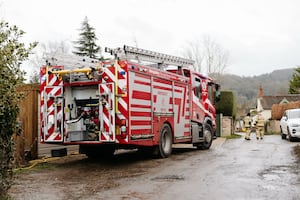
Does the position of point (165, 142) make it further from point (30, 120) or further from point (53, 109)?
point (30, 120)

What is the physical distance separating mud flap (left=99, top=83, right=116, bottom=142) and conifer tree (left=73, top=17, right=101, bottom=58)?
95.6 ft

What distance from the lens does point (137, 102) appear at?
10.9 meters

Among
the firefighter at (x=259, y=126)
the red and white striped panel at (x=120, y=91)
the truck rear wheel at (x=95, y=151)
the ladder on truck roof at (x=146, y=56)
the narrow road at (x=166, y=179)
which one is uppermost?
the ladder on truck roof at (x=146, y=56)

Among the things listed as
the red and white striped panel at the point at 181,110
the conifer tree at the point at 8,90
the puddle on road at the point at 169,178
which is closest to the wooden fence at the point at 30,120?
the red and white striped panel at the point at 181,110

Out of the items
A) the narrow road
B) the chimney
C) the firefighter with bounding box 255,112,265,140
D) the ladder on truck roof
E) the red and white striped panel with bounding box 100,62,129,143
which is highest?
the chimney

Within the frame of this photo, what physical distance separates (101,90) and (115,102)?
1.59 ft

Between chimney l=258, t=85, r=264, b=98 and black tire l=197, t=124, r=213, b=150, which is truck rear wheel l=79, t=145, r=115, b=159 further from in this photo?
chimney l=258, t=85, r=264, b=98

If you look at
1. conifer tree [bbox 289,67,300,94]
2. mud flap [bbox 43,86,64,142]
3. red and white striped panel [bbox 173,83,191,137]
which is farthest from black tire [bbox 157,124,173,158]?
conifer tree [bbox 289,67,300,94]

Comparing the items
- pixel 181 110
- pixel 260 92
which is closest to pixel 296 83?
pixel 260 92

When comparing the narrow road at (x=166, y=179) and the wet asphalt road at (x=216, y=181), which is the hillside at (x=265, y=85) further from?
the wet asphalt road at (x=216, y=181)

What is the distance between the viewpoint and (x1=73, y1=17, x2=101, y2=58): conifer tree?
39125mm

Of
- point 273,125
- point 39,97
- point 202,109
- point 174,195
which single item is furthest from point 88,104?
point 273,125

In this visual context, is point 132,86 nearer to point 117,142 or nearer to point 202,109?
point 117,142

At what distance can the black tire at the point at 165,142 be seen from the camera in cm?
1226
